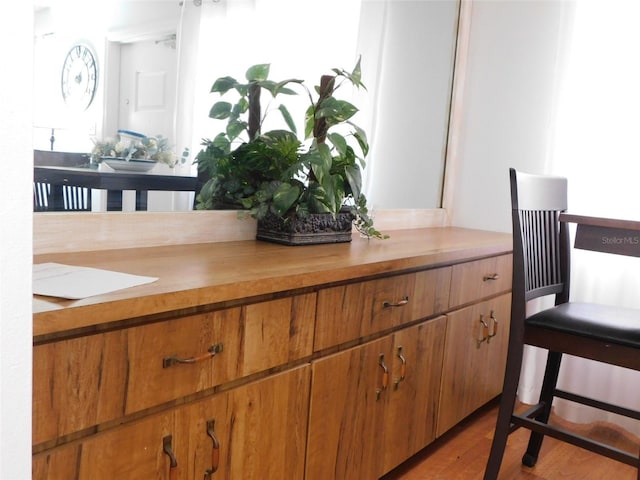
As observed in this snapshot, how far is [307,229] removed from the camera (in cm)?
176

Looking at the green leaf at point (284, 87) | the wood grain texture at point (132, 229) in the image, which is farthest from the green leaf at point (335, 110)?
the wood grain texture at point (132, 229)

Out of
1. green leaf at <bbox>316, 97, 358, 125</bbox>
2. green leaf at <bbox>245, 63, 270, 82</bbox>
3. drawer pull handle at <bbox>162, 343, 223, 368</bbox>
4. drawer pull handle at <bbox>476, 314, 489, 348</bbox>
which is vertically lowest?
drawer pull handle at <bbox>476, 314, 489, 348</bbox>

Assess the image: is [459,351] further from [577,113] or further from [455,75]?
[455,75]

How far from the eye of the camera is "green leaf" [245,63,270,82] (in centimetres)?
173

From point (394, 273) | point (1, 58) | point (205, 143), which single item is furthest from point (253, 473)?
point (1, 58)

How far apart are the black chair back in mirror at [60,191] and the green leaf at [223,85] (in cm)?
42

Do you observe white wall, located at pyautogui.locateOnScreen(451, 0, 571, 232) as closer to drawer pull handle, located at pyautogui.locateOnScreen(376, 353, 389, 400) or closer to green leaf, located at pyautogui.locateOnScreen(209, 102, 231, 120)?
drawer pull handle, located at pyautogui.locateOnScreen(376, 353, 389, 400)

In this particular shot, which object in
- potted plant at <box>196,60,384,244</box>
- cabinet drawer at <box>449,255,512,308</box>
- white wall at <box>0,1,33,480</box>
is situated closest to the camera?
white wall at <box>0,1,33,480</box>

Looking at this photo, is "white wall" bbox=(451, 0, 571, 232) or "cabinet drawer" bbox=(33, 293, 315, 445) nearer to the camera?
"cabinet drawer" bbox=(33, 293, 315, 445)

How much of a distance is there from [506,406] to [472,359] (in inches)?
16.6

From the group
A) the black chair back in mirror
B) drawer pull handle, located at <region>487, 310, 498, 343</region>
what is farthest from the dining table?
drawer pull handle, located at <region>487, 310, 498, 343</region>

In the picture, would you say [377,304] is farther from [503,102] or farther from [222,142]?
[503,102]

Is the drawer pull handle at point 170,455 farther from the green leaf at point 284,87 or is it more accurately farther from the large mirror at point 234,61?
the green leaf at point 284,87

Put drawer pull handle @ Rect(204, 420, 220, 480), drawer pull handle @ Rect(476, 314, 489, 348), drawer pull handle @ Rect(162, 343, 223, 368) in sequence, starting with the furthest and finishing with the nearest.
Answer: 1. drawer pull handle @ Rect(476, 314, 489, 348)
2. drawer pull handle @ Rect(204, 420, 220, 480)
3. drawer pull handle @ Rect(162, 343, 223, 368)
